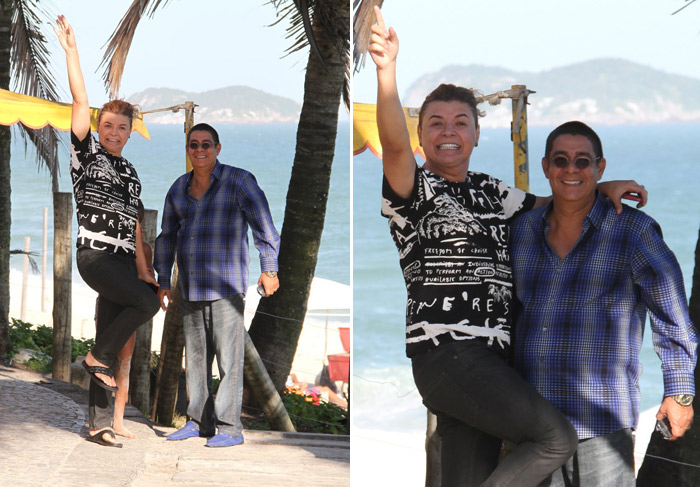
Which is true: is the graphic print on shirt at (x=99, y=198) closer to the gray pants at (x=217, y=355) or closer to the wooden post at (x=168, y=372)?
the gray pants at (x=217, y=355)

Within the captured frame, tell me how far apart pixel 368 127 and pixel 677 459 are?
2.18 meters

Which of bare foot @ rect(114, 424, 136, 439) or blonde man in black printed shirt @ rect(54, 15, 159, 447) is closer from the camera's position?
blonde man in black printed shirt @ rect(54, 15, 159, 447)

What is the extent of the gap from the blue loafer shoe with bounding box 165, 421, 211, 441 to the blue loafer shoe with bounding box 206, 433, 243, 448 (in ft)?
0.43

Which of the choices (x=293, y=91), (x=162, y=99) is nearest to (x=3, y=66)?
(x=162, y=99)

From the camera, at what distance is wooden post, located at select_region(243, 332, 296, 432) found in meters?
4.91

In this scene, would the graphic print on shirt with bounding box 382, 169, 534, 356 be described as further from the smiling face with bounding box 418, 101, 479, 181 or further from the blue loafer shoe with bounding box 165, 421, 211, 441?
the blue loafer shoe with bounding box 165, 421, 211, 441

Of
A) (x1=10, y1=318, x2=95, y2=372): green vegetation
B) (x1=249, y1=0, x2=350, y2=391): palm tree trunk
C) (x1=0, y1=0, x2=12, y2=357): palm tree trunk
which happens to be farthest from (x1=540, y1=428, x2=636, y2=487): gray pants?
(x1=0, y1=0, x2=12, y2=357): palm tree trunk

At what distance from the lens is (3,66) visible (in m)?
7.21

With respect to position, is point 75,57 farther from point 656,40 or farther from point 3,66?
point 656,40

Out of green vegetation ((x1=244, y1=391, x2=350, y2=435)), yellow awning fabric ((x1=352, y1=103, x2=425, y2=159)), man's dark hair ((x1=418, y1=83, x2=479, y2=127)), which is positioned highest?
yellow awning fabric ((x1=352, y1=103, x2=425, y2=159))

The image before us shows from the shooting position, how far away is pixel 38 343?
8.38 metres

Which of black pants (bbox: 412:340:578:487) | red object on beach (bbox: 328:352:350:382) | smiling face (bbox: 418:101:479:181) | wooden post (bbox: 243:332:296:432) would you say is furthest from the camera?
red object on beach (bbox: 328:352:350:382)

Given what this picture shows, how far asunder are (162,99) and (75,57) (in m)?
41.3

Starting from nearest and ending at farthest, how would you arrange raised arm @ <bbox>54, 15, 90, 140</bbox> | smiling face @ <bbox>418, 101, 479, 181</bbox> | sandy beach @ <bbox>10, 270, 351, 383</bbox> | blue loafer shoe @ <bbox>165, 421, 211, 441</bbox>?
1. smiling face @ <bbox>418, 101, 479, 181</bbox>
2. raised arm @ <bbox>54, 15, 90, 140</bbox>
3. blue loafer shoe @ <bbox>165, 421, 211, 441</bbox>
4. sandy beach @ <bbox>10, 270, 351, 383</bbox>
